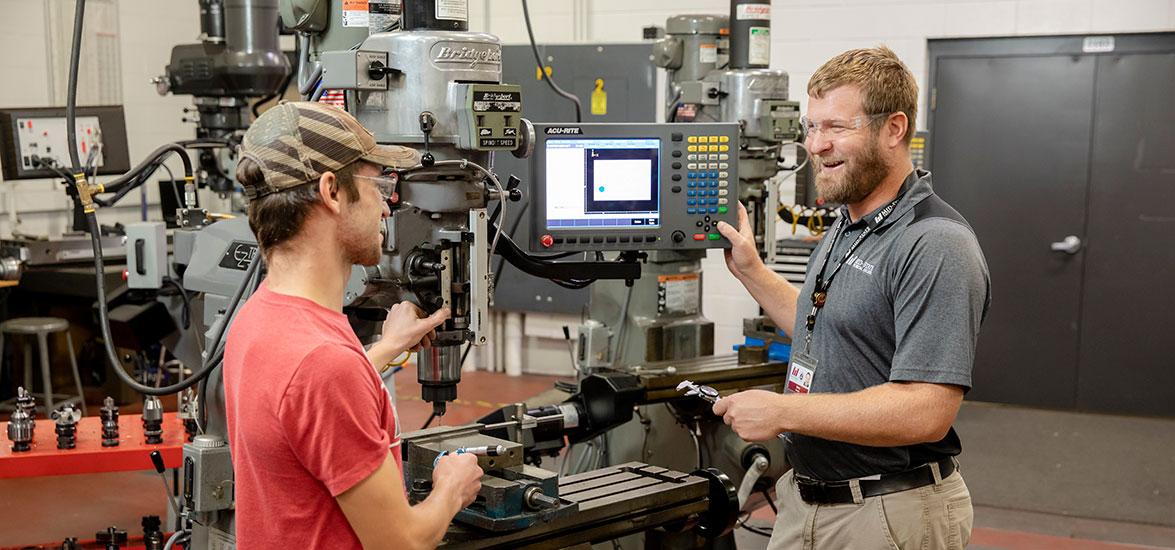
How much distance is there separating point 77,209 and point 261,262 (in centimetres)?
301

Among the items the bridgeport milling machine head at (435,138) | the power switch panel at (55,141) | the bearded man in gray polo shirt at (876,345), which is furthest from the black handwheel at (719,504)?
the power switch panel at (55,141)

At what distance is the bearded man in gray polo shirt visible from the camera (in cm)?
184

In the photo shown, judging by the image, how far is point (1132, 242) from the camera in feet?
19.0

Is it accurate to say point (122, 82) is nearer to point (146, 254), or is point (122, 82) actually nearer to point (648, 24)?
point (648, 24)

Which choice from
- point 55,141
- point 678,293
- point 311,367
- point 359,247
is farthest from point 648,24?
point 311,367

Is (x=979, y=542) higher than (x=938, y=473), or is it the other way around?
(x=938, y=473)

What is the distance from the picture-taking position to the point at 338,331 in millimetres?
1468

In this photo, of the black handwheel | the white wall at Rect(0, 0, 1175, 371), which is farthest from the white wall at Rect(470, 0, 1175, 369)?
the black handwheel

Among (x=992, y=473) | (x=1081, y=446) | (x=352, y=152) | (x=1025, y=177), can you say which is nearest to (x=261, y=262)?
(x=352, y=152)

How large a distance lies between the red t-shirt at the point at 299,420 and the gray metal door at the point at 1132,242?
206 inches

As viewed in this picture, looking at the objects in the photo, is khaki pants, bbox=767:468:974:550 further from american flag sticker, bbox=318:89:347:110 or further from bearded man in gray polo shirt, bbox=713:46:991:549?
american flag sticker, bbox=318:89:347:110

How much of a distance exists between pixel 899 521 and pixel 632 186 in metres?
1.04

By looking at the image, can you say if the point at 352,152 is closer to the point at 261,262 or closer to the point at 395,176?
the point at 395,176

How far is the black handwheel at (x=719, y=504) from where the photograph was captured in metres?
2.39
